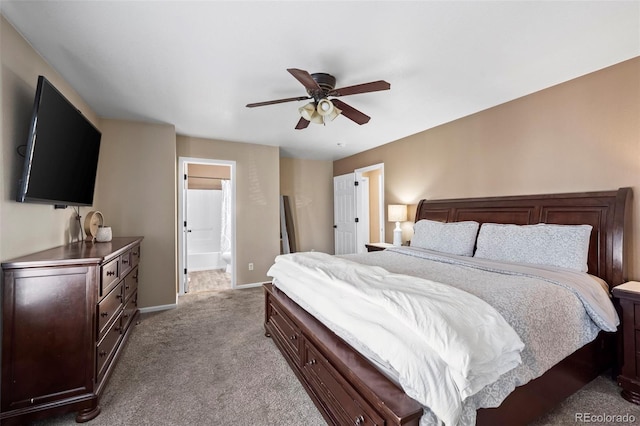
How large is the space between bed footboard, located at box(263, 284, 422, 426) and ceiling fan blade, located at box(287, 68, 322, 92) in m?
1.72

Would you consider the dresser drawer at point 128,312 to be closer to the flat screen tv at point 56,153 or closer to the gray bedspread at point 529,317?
the flat screen tv at point 56,153

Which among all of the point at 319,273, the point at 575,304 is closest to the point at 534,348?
the point at 575,304

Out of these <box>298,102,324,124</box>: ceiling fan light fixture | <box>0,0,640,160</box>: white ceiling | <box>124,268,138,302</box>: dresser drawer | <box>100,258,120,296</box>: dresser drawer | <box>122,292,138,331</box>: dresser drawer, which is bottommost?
<box>122,292,138,331</box>: dresser drawer

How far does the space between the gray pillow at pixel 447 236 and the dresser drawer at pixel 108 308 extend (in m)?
3.13

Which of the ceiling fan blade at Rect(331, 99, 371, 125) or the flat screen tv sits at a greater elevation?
the ceiling fan blade at Rect(331, 99, 371, 125)

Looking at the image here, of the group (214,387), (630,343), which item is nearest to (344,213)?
(214,387)

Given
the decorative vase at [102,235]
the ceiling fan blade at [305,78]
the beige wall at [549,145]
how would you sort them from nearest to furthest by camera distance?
the ceiling fan blade at [305,78]
the beige wall at [549,145]
the decorative vase at [102,235]

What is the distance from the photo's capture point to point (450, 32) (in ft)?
6.04

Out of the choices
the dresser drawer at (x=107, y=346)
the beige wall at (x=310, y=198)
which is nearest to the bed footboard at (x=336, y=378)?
the dresser drawer at (x=107, y=346)

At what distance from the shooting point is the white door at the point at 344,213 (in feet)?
17.7

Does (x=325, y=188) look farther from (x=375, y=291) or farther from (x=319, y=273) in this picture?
(x=375, y=291)

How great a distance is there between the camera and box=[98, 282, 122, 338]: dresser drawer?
1.90 metres

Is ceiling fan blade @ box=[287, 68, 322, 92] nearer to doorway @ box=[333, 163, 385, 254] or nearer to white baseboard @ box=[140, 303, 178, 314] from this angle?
doorway @ box=[333, 163, 385, 254]

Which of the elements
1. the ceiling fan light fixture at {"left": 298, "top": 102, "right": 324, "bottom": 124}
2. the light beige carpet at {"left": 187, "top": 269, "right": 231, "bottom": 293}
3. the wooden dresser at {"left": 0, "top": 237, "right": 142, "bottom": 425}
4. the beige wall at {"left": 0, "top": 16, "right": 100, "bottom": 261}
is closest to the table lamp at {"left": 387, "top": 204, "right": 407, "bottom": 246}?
the ceiling fan light fixture at {"left": 298, "top": 102, "right": 324, "bottom": 124}
